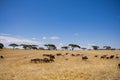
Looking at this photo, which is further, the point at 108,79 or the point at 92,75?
the point at 92,75

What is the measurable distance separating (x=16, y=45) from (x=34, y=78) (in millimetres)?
94084

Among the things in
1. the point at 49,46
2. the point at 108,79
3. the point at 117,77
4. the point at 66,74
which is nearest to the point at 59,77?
the point at 66,74

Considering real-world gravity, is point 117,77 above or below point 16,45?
below

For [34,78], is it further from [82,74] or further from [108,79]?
[108,79]

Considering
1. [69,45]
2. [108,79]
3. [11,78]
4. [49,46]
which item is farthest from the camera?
[49,46]

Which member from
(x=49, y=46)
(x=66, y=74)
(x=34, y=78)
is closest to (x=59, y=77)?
(x=66, y=74)

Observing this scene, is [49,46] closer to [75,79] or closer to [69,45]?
[69,45]

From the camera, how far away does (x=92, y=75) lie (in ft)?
55.4

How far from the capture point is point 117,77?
1611 centimetres

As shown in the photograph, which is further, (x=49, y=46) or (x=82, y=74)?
(x=49, y=46)

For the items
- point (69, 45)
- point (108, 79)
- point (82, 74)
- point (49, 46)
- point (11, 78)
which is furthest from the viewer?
point (49, 46)

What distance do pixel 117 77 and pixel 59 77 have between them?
6.08 metres

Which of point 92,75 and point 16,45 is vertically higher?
point 16,45

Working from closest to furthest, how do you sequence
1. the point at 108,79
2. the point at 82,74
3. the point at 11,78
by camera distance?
the point at 108,79, the point at 11,78, the point at 82,74
